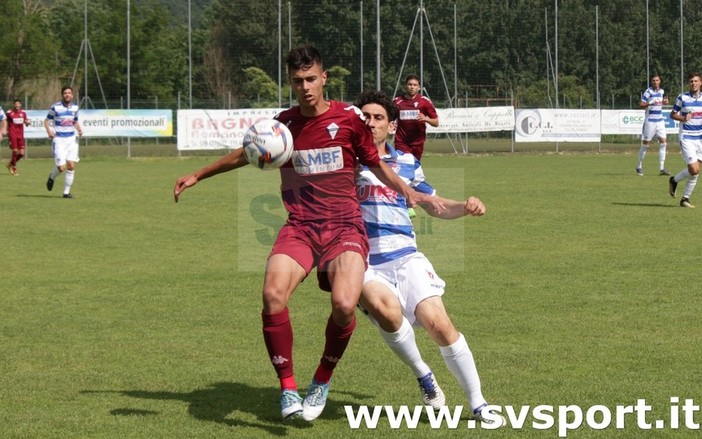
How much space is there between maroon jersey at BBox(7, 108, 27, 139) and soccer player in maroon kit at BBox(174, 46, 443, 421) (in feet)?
85.2

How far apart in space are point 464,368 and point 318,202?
1254mm

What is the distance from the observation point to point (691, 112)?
1845 cm

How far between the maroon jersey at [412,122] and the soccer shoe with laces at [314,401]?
1235cm

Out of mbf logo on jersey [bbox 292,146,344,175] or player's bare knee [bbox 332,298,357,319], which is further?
mbf logo on jersey [bbox 292,146,344,175]

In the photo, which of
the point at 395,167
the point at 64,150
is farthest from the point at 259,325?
the point at 64,150

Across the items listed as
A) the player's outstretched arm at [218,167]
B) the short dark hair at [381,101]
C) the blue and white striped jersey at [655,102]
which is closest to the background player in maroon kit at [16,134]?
the blue and white striped jersey at [655,102]

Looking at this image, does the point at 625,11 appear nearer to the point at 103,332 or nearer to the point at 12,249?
the point at 12,249

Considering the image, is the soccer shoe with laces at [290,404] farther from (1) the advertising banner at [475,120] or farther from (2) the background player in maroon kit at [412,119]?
(1) the advertising banner at [475,120]

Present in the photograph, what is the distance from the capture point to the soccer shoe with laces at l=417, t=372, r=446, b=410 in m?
5.89

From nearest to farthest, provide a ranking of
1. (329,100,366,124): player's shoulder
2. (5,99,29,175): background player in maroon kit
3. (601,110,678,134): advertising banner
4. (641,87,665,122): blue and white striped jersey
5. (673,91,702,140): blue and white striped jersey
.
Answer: (329,100,366,124): player's shoulder < (673,91,702,140): blue and white striped jersey < (641,87,665,122): blue and white striped jersey < (5,99,29,175): background player in maroon kit < (601,110,678,134): advertising banner

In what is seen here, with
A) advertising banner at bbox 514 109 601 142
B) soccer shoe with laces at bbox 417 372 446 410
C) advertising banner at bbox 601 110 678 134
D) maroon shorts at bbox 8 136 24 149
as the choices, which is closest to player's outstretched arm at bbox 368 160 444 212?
soccer shoe with laces at bbox 417 372 446 410

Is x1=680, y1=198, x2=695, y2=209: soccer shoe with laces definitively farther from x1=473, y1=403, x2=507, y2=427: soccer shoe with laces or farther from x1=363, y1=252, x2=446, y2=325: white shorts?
x1=473, y1=403, x2=507, y2=427: soccer shoe with laces

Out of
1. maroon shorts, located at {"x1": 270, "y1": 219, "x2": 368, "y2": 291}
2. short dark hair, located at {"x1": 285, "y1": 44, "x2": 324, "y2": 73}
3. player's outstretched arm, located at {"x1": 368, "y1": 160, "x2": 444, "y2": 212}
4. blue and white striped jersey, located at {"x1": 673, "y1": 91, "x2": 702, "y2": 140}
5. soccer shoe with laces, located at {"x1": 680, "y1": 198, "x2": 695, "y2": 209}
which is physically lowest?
soccer shoe with laces, located at {"x1": 680, "y1": 198, "x2": 695, "y2": 209}

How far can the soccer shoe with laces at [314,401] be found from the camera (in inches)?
224
